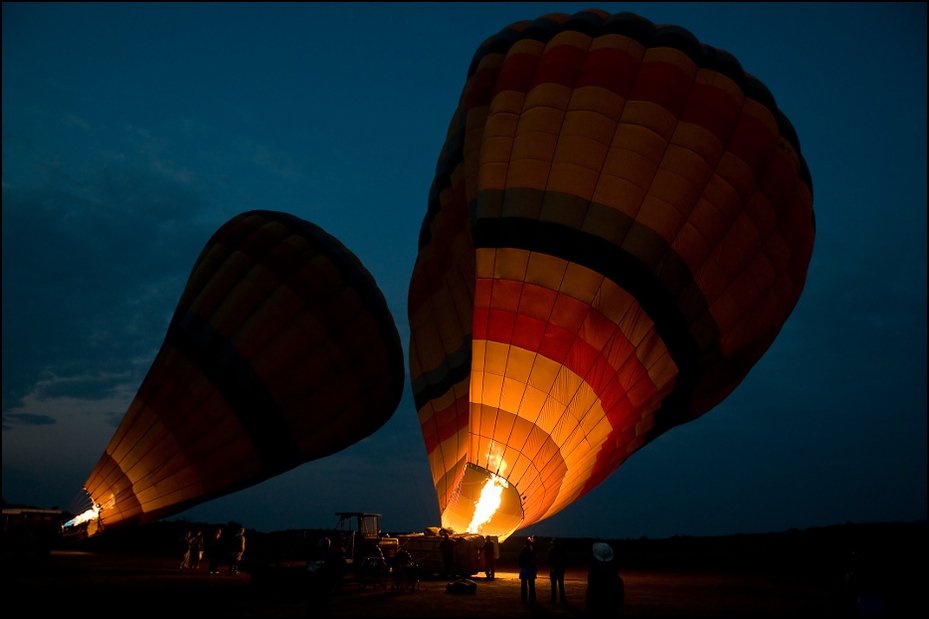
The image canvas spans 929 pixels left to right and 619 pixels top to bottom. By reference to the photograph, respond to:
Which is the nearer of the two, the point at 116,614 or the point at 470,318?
the point at 116,614

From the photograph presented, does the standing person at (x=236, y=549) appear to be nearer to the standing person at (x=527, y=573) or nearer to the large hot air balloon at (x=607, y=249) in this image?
the large hot air balloon at (x=607, y=249)

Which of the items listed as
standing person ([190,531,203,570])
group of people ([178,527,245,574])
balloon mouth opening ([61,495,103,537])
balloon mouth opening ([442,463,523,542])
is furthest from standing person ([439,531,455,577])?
balloon mouth opening ([61,495,103,537])

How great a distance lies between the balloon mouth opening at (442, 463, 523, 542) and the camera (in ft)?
31.1

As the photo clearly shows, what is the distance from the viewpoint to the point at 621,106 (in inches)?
363

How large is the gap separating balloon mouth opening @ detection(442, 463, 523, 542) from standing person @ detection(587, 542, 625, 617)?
16.6 feet

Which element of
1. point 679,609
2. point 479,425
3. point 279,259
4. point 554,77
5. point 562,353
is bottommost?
point 679,609

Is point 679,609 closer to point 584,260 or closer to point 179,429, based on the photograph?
point 584,260

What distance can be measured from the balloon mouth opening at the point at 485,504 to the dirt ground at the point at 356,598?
86cm

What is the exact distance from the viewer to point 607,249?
870 centimetres

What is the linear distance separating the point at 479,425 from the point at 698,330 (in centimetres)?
370

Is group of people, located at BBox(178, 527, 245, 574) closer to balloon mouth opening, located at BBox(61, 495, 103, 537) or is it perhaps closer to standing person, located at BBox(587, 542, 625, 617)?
balloon mouth opening, located at BBox(61, 495, 103, 537)

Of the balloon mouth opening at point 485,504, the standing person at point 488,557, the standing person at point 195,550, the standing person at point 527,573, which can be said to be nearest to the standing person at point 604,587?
the standing person at point 527,573

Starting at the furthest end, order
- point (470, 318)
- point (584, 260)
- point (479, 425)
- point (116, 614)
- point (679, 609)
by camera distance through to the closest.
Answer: point (470, 318) < point (479, 425) < point (584, 260) < point (679, 609) < point (116, 614)

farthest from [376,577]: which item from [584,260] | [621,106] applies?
[621,106]
